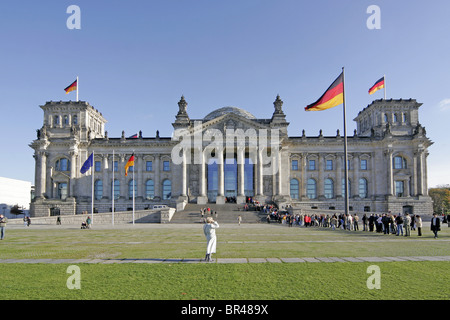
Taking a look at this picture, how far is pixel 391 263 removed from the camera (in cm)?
1227

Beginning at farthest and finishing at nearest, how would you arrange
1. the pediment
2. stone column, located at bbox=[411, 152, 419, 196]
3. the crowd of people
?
stone column, located at bbox=[411, 152, 419, 196]
the pediment
the crowd of people

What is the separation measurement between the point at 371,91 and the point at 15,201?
117 metres

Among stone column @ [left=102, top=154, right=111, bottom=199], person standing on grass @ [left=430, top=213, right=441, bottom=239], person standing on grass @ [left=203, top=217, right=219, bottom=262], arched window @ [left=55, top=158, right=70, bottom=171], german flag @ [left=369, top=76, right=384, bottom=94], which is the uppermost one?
german flag @ [left=369, top=76, right=384, bottom=94]

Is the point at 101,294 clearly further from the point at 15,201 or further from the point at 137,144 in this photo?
the point at 15,201

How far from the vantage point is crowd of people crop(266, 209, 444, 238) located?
25203 millimetres

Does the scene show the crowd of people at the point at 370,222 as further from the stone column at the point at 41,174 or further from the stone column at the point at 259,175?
the stone column at the point at 41,174

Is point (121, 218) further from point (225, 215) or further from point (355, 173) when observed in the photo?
point (355, 173)

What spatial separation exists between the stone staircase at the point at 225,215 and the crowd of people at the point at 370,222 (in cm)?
248

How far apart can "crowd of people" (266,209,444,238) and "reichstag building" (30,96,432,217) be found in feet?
58.2

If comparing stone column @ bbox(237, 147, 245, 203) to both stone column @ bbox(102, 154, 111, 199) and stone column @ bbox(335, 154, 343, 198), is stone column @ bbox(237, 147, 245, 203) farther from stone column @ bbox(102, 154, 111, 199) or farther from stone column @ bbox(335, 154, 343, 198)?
stone column @ bbox(102, 154, 111, 199)

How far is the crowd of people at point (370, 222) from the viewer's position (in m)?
25.2

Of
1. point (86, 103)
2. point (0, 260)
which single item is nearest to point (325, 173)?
point (86, 103)

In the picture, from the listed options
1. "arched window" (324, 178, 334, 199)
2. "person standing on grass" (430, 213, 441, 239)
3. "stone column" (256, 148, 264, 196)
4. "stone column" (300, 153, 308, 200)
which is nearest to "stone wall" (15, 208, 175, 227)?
"stone column" (256, 148, 264, 196)

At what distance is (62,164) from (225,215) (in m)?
38.3
